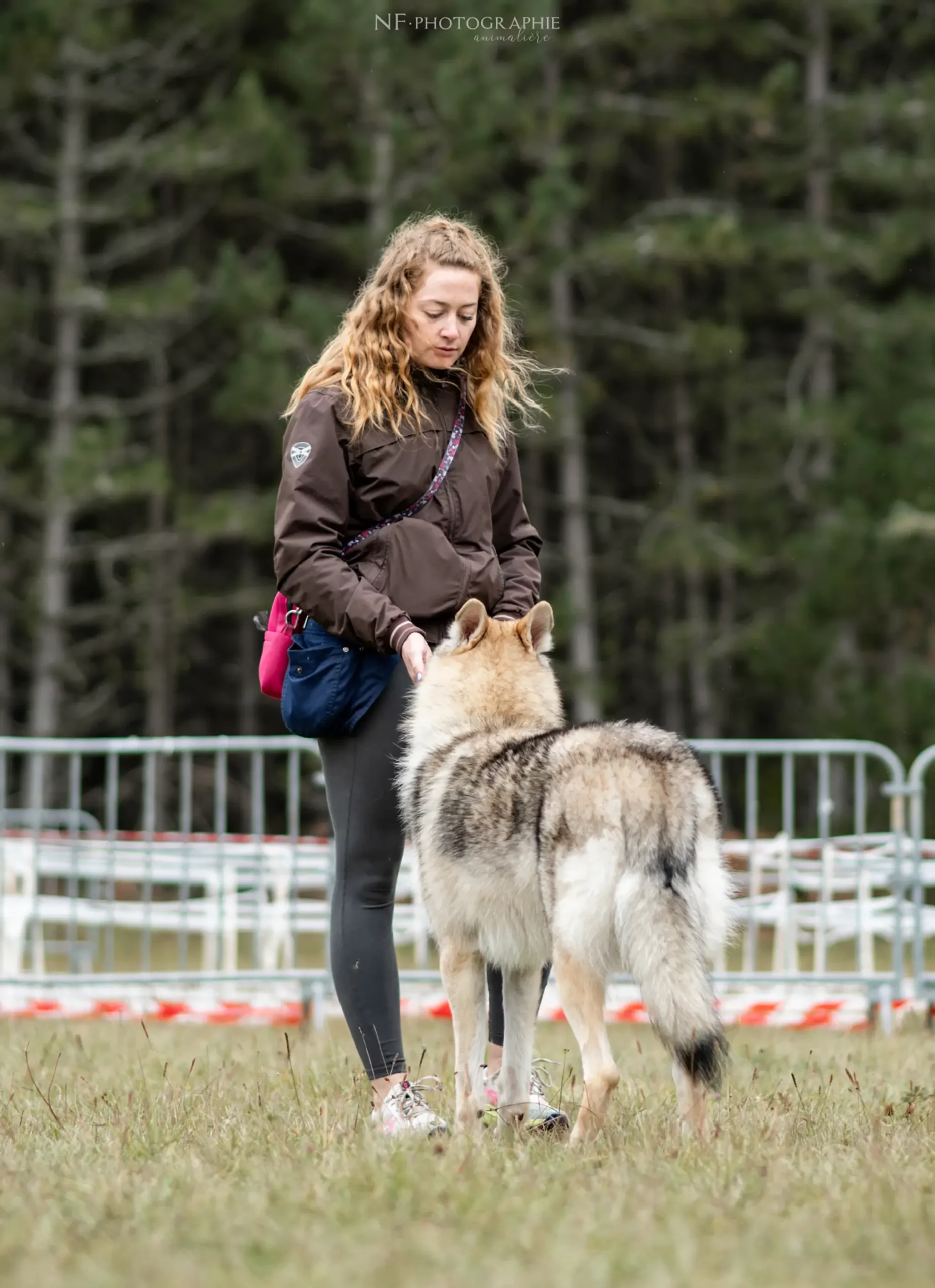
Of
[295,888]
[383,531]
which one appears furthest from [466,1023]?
[295,888]

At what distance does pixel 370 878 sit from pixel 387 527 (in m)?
0.90

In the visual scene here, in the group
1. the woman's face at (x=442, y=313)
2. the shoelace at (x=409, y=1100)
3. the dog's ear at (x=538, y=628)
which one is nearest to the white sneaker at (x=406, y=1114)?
the shoelace at (x=409, y=1100)

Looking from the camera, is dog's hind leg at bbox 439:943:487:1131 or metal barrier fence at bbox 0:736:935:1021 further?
metal barrier fence at bbox 0:736:935:1021

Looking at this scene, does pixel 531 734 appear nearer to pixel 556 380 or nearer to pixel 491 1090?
pixel 491 1090

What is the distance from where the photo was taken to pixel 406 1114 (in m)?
4.48

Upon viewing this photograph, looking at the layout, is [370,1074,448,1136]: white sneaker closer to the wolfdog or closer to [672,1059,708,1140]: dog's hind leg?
the wolfdog

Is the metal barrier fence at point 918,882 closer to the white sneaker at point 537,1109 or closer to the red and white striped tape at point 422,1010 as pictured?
the red and white striped tape at point 422,1010

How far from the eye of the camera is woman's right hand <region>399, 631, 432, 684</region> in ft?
14.4

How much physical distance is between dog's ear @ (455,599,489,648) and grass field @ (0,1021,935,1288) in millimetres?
1221

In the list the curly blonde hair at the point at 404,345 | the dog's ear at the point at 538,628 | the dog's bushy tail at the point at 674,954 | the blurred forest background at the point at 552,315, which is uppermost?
the blurred forest background at the point at 552,315

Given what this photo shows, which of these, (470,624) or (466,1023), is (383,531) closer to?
(470,624)

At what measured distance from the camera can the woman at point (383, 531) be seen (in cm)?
457

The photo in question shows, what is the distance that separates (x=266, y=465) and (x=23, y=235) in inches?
190

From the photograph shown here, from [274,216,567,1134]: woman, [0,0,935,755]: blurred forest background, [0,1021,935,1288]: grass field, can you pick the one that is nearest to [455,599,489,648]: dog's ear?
[274,216,567,1134]: woman
